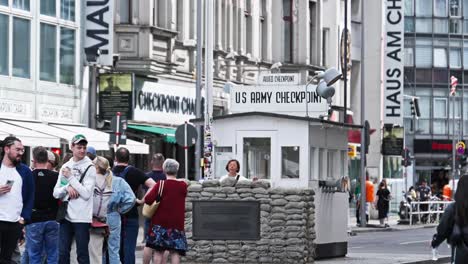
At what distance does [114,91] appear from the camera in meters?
44.9

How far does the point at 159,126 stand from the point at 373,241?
948cm

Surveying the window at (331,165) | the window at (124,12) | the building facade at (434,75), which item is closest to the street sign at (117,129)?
the window at (331,165)

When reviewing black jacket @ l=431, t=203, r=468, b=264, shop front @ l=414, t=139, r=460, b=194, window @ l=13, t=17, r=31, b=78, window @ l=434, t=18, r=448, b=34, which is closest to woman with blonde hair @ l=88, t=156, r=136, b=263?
black jacket @ l=431, t=203, r=468, b=264

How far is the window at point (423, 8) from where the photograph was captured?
101312 millimetres

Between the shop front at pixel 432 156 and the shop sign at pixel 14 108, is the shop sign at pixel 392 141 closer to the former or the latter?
the shop sign at pixel 14 108

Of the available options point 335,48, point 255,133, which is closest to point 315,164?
point 255,133

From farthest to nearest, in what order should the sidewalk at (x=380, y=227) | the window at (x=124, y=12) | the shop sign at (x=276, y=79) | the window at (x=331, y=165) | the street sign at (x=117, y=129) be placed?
the sidewalk at (x=380, y=227), the window at (x=124, y=12), the street sign at (x=117, y=129), the shop sign at (x=276, y=79), the window at (x=331, y=165)

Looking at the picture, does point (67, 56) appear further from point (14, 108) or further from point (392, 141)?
point (392, 141)

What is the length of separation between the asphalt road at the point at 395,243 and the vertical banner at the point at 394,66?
571 inches

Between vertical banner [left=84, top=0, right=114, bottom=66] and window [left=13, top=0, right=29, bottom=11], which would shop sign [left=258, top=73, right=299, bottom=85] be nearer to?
window [left=13, top=0, right=29, bottom=11]

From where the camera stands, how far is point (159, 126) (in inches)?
1884

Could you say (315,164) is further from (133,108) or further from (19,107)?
(133,108)

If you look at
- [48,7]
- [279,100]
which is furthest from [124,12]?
[279,100]

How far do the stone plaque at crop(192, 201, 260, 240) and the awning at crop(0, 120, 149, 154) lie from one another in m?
12.6
